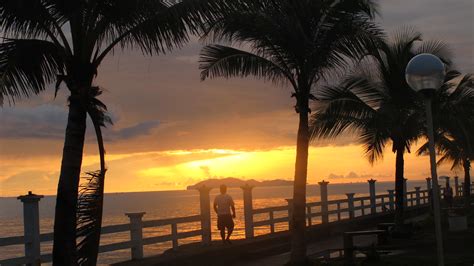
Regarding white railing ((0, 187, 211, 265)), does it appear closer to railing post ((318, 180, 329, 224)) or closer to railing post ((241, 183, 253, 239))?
railing post ((241, 183, 253, 239))

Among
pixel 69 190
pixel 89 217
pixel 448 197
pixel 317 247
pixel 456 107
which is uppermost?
pixel 456 107

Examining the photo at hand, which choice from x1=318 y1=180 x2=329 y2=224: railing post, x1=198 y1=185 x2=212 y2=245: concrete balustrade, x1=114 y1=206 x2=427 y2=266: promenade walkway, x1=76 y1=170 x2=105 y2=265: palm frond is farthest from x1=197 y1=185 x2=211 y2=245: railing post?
x1=76 y1=170 x2=105 y2=265: palm frond

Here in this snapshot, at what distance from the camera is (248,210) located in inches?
724

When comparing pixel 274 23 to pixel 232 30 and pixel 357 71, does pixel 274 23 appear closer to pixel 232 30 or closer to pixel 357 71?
pixel 232 30

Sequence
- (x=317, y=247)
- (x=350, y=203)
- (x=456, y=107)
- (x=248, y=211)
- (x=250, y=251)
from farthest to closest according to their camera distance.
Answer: (x=350, y=203) → (x=456, y=107) → (x=248, y=211) → (x=317, y=247) → (x=250, y=251)

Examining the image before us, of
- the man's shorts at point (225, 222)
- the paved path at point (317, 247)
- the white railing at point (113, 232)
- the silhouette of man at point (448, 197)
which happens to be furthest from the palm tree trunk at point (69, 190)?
the silhouette of man at point (448, 197)

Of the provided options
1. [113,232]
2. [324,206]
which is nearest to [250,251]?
[113,232]

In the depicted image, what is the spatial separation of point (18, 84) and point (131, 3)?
7.64 feet

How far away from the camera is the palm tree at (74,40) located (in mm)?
8805

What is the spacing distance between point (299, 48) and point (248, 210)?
6.75 metres

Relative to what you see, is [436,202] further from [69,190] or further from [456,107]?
[456,107]

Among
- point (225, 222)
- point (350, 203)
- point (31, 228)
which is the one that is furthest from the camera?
point (350, 203)

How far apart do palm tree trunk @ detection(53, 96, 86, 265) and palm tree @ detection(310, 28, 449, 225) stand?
9.57 metres

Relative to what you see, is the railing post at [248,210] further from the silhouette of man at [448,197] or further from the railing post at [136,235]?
the silhouette of man at [448,197]
